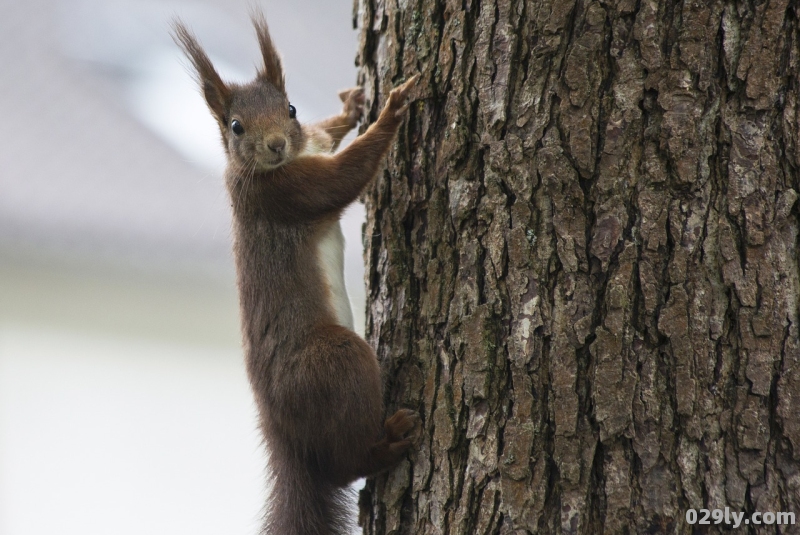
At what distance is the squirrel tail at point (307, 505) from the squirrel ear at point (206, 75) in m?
1.23

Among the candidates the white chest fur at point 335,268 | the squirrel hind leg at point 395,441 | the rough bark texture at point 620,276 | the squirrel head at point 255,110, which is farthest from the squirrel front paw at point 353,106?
the squirrel hind leg at point 395,441

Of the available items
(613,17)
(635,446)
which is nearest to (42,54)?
(613,17)

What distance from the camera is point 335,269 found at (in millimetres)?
2443

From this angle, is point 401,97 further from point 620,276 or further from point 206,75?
point 206,75

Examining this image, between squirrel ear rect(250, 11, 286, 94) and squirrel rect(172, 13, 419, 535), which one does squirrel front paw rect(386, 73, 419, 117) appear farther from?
squirrel ear rect(250, 11, 286, 94)

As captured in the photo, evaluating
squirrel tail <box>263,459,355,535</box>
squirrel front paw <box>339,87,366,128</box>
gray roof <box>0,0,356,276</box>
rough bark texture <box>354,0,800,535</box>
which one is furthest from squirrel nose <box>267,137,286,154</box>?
gray roof <box>0,0,356,276</box>

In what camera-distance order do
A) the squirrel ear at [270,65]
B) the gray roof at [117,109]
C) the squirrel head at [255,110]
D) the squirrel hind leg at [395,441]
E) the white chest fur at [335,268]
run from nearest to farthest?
the squirrel hind leg at [395,441] → the white chest fur at [335,268] → the squirrel head at [255,110] → the squirrel ear at [270,65] → the gray roof at [117,109]

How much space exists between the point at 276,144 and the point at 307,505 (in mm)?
1094

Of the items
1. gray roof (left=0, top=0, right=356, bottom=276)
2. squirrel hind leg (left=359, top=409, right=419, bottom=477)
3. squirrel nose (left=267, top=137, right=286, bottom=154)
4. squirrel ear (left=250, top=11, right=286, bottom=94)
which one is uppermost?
gray roof (left=0, top=0, right=356, bottom=276)

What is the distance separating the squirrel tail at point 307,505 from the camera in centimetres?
209

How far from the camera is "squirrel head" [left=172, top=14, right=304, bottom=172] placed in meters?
2.53

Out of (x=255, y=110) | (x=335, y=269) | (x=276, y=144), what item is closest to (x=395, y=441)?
(x=335, y=269)

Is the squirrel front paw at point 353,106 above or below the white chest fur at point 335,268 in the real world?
above

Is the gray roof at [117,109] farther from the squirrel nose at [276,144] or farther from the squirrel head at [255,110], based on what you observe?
the squirrel nose at [276,144]
